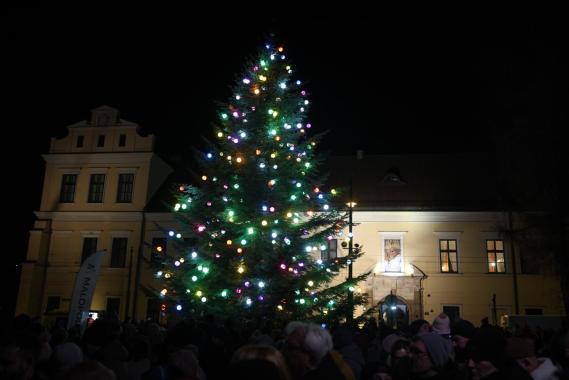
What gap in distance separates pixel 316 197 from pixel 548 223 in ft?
41.1

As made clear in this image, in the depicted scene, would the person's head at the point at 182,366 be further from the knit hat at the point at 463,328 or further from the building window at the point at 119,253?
the building window at the point at 119,253

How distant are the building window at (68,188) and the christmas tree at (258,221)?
780 inches

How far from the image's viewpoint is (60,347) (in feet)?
16.4

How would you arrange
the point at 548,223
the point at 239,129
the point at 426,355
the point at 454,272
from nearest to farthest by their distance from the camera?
the point at 426,355, the point at 239,129, the point at 548,223, the point at 454,272

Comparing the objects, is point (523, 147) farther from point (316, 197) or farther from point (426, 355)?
point (426, 355)

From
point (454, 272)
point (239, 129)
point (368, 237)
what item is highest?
point (239, 129)

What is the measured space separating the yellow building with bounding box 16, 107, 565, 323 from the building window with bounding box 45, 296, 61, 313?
0.06m

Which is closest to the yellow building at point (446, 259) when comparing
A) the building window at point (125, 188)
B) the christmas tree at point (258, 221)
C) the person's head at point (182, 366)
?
the christmas tree at point (258, 221)

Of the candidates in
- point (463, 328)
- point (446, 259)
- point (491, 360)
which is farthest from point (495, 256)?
point (491, 360)

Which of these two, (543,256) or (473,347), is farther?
(543,256)

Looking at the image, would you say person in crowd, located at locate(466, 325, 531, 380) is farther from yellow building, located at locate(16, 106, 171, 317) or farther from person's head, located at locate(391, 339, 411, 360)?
yellow building, located at locate(16, 106, 171, 317)

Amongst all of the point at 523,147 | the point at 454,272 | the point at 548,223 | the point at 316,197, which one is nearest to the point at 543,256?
the point at 548,223

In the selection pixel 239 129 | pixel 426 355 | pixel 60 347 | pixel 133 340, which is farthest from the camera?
pixel 239 129

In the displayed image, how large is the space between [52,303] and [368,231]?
2053 centimetres
